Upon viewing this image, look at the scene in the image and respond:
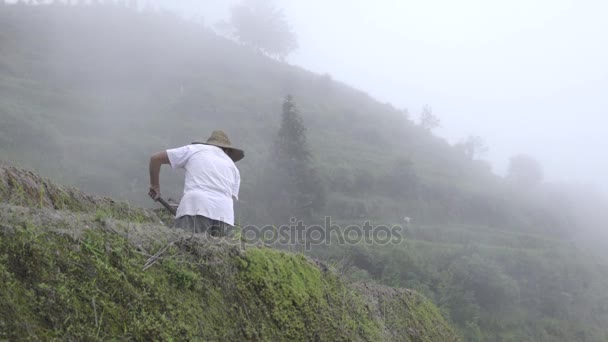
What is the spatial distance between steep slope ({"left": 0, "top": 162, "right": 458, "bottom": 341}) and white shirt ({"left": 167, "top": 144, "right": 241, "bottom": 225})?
98 centimetres

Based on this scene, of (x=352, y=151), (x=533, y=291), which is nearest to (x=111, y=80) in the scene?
(x=352, y=151)

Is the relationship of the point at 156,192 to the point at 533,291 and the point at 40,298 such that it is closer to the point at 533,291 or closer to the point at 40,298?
the point at 40,298

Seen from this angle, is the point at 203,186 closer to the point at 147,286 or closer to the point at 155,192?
the point at 155,192

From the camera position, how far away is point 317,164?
4478 centimetres

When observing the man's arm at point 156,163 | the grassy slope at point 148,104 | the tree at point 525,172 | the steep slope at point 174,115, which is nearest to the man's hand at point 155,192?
the man's arm at point 156,163

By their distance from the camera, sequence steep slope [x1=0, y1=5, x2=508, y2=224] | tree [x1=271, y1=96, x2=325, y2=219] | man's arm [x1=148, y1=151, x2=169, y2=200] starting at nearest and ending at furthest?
man's arm [x1=148, y1=151, x2=169, y2=200]
steep slope [x1=0, y1=5, x2=508, y2=224]
tree [x1=271, y1=96, x2=325, y2=219]

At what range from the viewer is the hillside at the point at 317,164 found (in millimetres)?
31672

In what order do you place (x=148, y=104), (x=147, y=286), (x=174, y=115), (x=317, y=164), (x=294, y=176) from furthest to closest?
(x=148, y=104), (x=174, y=115), (x=317, y=164), (x=294, y=176), (x=147, y=286)

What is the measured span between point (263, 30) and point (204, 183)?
90.4 m

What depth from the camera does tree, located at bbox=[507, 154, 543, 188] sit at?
255ft

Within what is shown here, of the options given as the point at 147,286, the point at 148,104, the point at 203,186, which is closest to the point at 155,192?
the point at 203,186

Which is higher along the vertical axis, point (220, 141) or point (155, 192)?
point (220, 141)

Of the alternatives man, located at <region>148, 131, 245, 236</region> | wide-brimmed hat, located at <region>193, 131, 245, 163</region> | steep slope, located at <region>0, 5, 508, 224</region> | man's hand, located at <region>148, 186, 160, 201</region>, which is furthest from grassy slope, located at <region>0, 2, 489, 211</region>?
man, located at <region>148, 131, 245, 236</region>

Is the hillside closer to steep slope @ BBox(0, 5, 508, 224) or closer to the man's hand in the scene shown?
steep slope @ BBox(0, 5, 508, 224)
